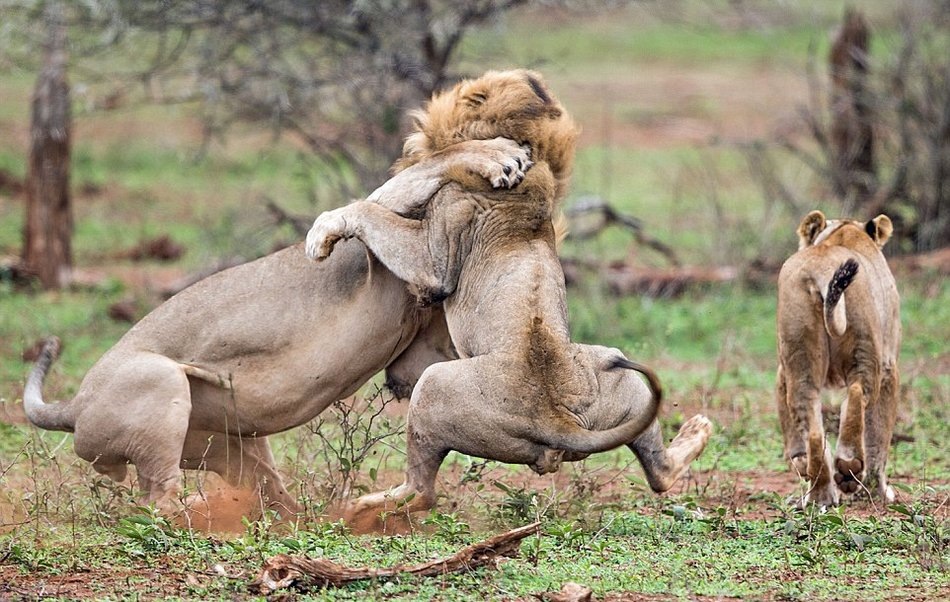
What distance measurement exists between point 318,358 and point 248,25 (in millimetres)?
6203

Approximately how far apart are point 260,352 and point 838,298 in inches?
88.1

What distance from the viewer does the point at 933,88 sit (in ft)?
40.6

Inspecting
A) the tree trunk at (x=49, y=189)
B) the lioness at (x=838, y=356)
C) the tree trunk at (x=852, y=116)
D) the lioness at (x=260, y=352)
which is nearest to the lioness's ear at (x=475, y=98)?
the lioness at (x=260, y=352)

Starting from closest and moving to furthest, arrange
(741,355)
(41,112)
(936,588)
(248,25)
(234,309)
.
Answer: (936,588) → (234,309) → (741,355) → (248,25) → (41,112)

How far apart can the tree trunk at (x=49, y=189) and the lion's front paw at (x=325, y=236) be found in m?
7.24

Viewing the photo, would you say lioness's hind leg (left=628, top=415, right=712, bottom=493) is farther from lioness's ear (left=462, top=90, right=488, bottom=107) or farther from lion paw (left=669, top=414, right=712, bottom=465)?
lioness's ear (left=462, top=90, right=488, bottom=107)

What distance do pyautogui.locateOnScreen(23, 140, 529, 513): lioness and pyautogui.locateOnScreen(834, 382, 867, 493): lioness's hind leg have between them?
157 cm

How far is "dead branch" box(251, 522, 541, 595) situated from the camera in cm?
448

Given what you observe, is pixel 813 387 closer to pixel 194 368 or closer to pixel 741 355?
pixel 194 368

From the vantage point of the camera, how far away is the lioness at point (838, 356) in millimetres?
5691

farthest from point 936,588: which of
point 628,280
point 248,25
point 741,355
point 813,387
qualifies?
point 248,25

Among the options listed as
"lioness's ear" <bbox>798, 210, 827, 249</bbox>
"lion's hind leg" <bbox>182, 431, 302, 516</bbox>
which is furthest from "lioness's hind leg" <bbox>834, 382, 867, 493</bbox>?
"lion's hind leg" <bbox>182, 431, 302, 516</bbox>

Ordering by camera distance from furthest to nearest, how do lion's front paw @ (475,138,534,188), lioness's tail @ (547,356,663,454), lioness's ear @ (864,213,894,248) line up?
1. lioness's ear @ (864,213,894,248)
2. lion's front paw @ (475,138,534,188)
3. lioness's tail @ (547,356,663,454)

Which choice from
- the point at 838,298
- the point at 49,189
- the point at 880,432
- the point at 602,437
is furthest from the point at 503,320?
the point at 49,189
